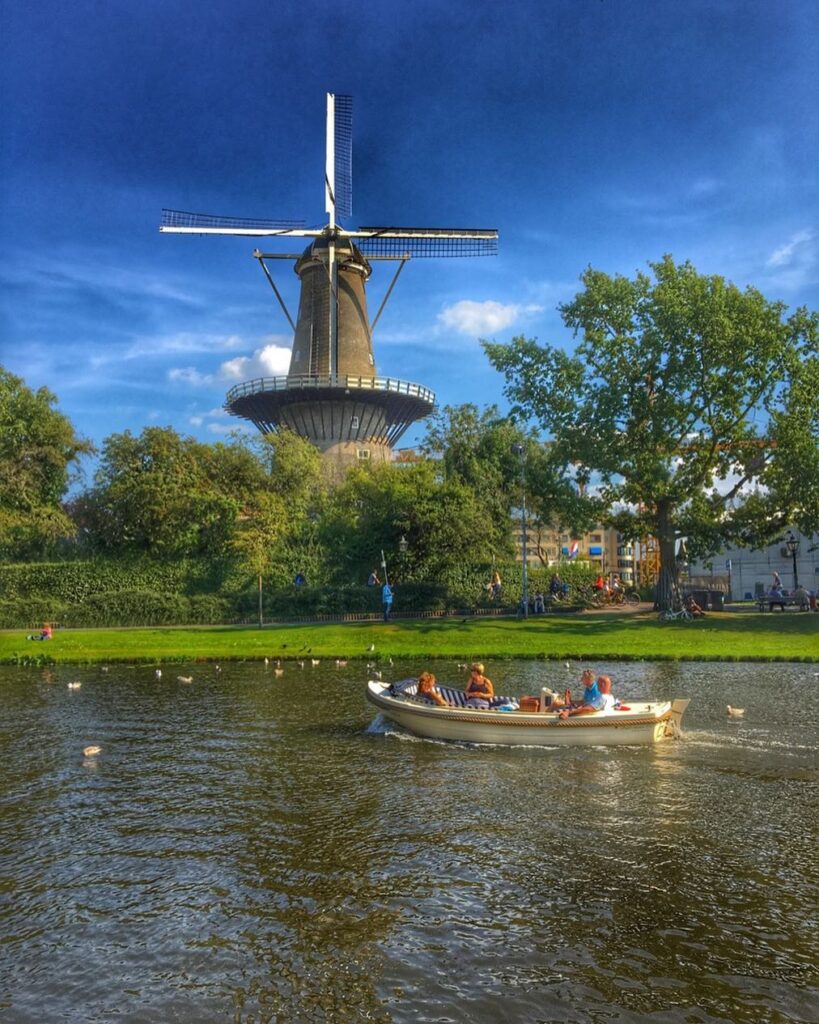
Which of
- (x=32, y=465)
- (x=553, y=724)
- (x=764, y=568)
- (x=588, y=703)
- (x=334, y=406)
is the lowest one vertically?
(x=553, y=724)

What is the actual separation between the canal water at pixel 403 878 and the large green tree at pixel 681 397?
89.7 ft

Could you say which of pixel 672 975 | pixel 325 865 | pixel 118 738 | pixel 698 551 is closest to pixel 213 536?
pixel 698 551

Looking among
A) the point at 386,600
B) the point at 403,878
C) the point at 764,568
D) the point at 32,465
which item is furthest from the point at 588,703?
the point at 764,568

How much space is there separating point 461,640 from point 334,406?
35666 mm

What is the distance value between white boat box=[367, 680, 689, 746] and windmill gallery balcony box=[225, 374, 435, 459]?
49937mm

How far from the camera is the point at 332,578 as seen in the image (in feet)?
162

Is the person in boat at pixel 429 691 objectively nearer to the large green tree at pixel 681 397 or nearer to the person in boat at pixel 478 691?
the person in boat at pixel 478 691

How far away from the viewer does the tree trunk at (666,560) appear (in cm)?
4553

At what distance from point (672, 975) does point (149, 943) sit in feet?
16.6

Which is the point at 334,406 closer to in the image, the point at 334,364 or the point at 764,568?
the point at 334,364

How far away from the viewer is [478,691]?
18.0 m

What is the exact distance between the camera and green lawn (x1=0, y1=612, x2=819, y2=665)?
106ft

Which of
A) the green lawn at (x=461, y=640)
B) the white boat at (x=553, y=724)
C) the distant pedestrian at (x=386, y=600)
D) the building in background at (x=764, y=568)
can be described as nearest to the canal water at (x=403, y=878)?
the white boat at (x=553, y=724)

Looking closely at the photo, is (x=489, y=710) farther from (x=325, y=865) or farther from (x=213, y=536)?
(x=213, y=536)
